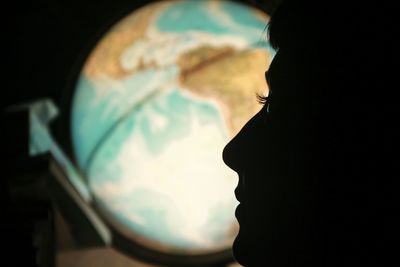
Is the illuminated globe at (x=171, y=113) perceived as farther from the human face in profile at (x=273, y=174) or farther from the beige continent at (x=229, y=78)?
the human face in profile at (x=273, y=174)

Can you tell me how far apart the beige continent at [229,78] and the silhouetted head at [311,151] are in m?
0.57

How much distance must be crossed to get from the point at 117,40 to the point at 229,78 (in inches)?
14.1

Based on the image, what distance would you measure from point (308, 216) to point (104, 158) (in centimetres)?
86

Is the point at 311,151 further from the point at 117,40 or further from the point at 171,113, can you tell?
the point at 117,40

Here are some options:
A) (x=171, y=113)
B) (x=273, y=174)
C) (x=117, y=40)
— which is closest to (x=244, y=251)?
(x=273, y=174)

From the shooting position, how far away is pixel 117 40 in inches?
62.6

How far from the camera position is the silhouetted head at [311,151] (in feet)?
2.48

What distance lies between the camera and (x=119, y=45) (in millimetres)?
1590

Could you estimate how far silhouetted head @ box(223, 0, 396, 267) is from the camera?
76cm

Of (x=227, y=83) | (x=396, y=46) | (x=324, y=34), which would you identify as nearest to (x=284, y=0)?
(x=324, y=34)

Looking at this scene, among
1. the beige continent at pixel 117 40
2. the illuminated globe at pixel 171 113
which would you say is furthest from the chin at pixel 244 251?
the beige continent at pixel 117 40

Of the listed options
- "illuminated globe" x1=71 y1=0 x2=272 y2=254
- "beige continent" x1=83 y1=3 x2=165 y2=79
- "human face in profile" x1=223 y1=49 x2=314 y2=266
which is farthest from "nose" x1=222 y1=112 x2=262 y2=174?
"beige continent" x1=83 y1=3 x2=165 y2=79

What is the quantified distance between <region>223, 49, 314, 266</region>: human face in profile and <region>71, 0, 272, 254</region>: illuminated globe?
568 mm

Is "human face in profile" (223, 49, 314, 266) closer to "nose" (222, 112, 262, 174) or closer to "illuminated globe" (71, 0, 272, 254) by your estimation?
"nose" (222, 112, 262, 174)
